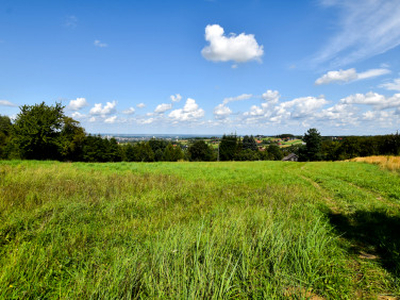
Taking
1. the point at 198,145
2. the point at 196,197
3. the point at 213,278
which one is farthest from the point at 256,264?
the point at 198,145

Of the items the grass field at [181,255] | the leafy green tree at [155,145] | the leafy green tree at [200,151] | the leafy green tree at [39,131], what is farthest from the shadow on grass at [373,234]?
the leafy green tree at [155,145]

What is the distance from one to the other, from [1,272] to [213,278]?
307 cm

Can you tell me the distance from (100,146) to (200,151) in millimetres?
43477

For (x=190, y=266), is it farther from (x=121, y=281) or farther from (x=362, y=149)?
(x=362, y=149)

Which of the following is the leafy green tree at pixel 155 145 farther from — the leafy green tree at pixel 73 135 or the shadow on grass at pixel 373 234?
the shadow on grass at pixel 373 234

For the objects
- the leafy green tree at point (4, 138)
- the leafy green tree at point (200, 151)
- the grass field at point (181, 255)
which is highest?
the leafy green tree at point (4, 138)

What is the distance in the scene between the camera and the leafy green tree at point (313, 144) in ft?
199

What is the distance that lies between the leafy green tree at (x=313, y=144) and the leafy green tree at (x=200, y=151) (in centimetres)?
3970

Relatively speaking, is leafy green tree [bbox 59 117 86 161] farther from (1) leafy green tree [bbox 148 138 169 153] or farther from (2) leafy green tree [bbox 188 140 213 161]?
(2) leafy green tree [bbox 188 140 213 161]

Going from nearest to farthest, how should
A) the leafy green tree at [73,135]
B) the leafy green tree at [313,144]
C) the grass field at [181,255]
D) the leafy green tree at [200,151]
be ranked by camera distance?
the grass field at [181,255] < the leafy green tree at [73,135] < the leafy green tree at [313,144] < the leafy green tree at [200,151]

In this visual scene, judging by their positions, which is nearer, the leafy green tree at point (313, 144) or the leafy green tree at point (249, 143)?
the leafy green tree at point (313, 144)

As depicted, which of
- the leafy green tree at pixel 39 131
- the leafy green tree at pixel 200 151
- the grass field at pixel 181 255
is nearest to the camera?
the grass field at pixel 181 255

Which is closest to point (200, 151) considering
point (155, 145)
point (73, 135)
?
point (155, 145)

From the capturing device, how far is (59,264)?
120 inches
